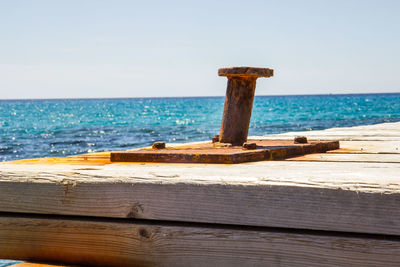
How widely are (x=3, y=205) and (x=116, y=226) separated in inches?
16.5

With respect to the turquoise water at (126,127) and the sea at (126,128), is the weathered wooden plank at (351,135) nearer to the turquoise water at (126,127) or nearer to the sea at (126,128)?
the sea at (126,128)

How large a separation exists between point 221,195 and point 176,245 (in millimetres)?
→ 199

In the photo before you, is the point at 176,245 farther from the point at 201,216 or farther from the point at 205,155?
the point at 205,155

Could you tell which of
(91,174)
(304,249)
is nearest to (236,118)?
(91,174)

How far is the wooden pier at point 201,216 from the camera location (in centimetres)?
124

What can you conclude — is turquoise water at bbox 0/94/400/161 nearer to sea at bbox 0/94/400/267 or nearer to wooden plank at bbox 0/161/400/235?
sea at bbox 0/94/400/267

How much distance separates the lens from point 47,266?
4.91 feet

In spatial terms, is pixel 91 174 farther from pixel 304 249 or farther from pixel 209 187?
pixel 304 249

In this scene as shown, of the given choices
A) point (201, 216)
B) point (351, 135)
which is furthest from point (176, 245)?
point (351, 135)

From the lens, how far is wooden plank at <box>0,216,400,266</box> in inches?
49.0

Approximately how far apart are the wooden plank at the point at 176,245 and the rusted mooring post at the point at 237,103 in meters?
1.00

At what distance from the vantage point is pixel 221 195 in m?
1.35

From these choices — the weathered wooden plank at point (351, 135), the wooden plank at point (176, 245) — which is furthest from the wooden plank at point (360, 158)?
the weathered wooden plank at point (351, 135)

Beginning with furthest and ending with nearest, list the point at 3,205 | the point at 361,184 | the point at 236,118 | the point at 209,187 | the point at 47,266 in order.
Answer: the point at 236,118, the point at 3,205, the point at 47,266, the point at 209,187, the point at 361,184
